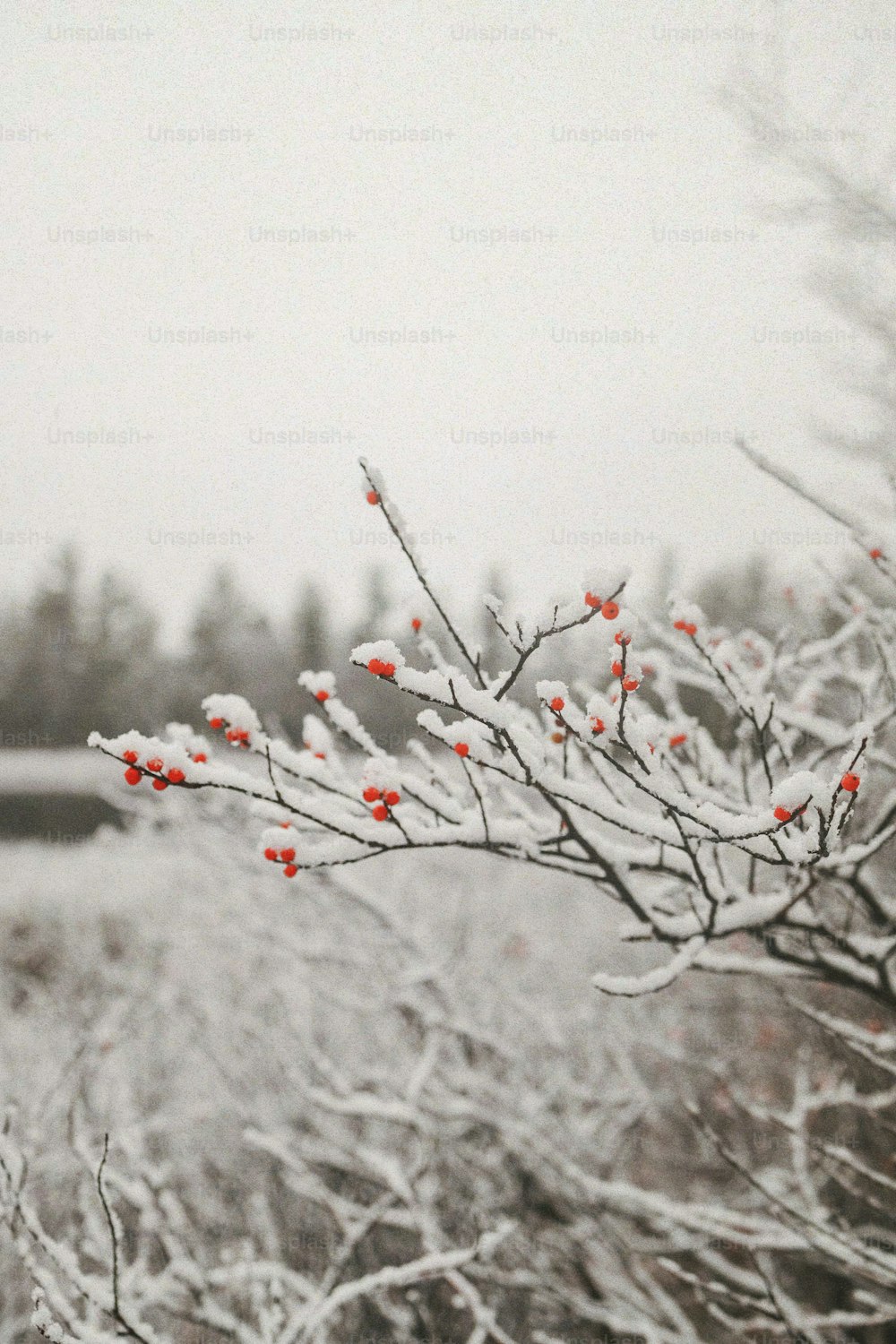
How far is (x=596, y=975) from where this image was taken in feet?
5.78

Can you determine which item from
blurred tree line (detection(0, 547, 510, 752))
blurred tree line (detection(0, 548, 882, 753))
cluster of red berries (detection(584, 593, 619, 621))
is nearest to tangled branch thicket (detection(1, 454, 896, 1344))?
cluster of red berries (detection(584, 593, 619, 621))

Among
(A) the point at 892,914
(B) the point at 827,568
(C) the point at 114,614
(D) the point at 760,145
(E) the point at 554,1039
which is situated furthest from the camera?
(C) the point at 114,614

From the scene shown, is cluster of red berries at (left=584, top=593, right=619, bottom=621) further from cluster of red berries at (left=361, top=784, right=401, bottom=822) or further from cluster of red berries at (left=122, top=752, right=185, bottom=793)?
cluster of red berries at (left=122, top=752, right=185, bottom=793)

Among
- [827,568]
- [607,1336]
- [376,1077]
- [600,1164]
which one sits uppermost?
[827,568]

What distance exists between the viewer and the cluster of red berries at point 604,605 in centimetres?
140

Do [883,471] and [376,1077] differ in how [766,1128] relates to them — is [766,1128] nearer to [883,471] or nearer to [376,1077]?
[376,1077]

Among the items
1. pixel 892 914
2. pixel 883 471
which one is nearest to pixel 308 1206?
pixel 892 914

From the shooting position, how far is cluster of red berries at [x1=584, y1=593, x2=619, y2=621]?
55.1 inches

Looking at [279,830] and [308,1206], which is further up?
[279,830]

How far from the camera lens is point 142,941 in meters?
8.83

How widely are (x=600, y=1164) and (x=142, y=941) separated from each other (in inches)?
216

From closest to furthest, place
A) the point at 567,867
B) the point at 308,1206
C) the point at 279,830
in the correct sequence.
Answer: the point at 279,830 < the point at 567,867 < the point at 308,1206

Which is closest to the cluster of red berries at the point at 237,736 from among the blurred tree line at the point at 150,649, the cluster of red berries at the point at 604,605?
the cluster of red berries at the point at 604,605

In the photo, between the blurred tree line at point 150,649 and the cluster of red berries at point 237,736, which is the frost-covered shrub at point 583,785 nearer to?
the cluster of red berries at point 237,736
